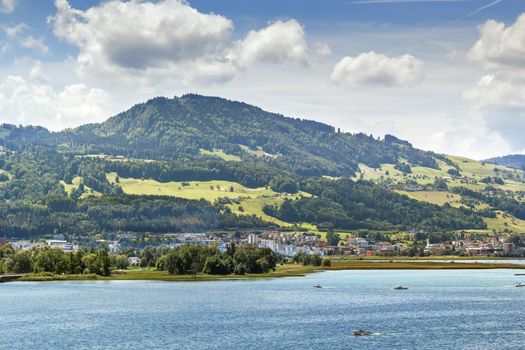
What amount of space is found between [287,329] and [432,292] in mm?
60407

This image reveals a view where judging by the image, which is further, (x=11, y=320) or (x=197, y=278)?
(x=197, y=278)

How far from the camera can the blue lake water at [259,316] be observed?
3617 inches

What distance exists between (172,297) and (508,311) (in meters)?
56.1

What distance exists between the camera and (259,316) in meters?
115

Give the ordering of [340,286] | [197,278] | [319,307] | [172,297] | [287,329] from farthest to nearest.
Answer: [197,278], [340,286], [172,297], [319,307], [287,329]

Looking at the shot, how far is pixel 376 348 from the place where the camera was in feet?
282

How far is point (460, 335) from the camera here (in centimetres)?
9531

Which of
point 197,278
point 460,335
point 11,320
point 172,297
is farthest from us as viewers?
point 197,278

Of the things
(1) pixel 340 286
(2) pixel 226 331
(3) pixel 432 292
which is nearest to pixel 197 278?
(1) pixel 340 286

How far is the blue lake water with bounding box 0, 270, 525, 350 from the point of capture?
9188 cm

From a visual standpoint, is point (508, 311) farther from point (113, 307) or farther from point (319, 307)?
point (113, 307)

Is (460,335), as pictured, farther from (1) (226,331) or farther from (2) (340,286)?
(2) (340,286)

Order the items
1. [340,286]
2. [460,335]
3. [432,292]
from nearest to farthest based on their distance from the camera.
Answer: [460,335] < [432,292] < [340,286]

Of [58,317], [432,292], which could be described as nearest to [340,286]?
[432,292]
